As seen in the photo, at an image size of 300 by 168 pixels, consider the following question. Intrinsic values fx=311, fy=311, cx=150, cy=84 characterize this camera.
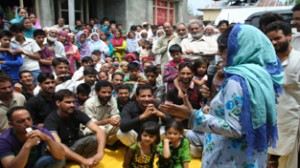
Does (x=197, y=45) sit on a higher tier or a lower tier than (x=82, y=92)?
higher

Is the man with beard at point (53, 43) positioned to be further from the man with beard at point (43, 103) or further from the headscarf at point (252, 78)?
the headscarf at point (252, 78)

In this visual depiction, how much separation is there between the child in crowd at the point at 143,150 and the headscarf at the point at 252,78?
1524 mm

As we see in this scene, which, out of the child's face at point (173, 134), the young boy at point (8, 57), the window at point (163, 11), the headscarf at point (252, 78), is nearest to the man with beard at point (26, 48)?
the young boy at point (8, 57)

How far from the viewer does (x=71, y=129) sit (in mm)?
3480

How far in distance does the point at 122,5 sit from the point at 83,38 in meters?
5.83

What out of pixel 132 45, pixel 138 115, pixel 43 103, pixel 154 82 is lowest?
pixel 138 115

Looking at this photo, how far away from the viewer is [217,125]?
1560 mm

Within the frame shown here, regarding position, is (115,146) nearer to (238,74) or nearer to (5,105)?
(5,105)

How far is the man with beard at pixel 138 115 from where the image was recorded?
3430mm

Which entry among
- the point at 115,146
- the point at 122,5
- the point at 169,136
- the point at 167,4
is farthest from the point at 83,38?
the point at 167,4

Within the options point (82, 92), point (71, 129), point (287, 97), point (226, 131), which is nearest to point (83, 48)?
point (82, 92)

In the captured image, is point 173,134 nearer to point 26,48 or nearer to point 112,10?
point 26,48

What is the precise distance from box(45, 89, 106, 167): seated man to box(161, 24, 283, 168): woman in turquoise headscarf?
1.78m

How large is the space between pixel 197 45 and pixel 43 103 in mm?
2662
